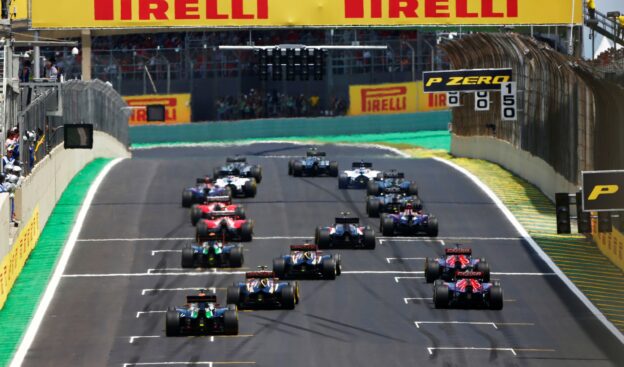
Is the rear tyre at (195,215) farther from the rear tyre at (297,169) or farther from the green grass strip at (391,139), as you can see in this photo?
the green grass strip at (391,139)

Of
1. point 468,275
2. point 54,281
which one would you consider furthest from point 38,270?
point 468,275

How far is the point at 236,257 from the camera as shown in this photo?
40781mm

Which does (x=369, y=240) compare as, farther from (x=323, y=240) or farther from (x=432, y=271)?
(x=432, y=271)

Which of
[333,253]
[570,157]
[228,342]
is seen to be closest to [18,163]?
[333,253]

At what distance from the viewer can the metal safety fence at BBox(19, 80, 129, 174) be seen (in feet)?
147

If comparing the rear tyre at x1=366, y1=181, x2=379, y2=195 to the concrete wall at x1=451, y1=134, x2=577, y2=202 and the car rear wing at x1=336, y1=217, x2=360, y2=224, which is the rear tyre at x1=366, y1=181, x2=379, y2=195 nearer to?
the concrete wall at x1=451, y1=134, x2=577, y2=202

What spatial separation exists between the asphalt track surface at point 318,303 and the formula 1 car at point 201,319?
306 mm

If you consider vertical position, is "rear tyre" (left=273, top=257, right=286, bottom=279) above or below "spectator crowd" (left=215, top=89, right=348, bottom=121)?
below

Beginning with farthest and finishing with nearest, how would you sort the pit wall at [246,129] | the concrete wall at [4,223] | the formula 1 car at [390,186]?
1. the pit wall at [246,129]
2. the formula 1 car at [390,186]
3. the concrete wall at [4,223]

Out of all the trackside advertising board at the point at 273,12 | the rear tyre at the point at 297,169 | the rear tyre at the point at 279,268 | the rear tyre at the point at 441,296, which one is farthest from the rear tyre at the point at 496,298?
the trackside advertising board at the point at 273,12

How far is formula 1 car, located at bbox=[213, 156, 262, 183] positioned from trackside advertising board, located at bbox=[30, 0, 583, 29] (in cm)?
823

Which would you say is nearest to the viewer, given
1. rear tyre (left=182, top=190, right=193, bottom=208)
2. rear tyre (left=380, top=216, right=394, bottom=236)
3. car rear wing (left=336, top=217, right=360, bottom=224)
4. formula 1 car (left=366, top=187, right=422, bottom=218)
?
car rear wing (left=336, top=217, right=360, bottom=224)

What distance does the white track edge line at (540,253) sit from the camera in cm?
3525

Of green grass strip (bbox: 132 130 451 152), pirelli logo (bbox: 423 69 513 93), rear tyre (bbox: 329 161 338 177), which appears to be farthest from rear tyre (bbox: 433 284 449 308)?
green grass strip (bbox: 132 130 451 152)
